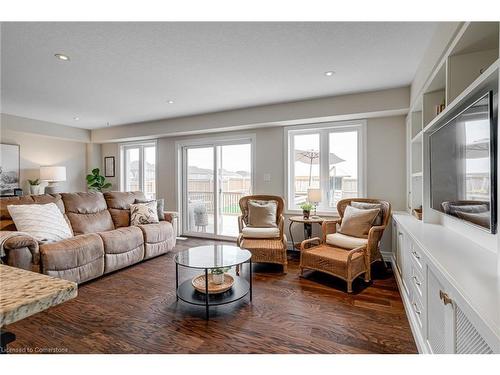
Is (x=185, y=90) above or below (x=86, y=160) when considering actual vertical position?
above

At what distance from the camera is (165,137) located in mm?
5320

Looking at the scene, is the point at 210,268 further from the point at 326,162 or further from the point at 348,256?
→ the point at 326,162

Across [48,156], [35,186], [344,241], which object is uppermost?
[48,156]

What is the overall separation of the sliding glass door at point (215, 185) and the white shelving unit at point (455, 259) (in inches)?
115

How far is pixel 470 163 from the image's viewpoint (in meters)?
1.50

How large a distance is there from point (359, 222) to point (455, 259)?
177 centimetres

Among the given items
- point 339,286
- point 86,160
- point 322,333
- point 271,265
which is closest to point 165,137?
point 86,160

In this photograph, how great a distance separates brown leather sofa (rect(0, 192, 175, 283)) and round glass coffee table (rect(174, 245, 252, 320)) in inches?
45.3

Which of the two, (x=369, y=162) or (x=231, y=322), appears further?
(x=369, y=162)

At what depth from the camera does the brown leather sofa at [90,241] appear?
251cm

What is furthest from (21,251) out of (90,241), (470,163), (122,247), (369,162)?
(369,162)

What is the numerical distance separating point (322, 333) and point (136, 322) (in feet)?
4.89

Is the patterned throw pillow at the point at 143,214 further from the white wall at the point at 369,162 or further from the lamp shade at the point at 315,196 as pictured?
the lamp shade at the point at 315,196
